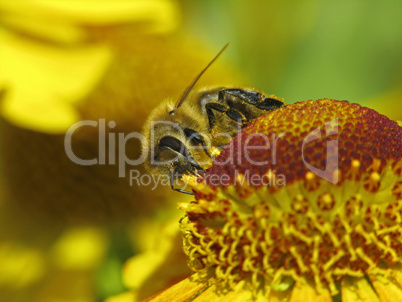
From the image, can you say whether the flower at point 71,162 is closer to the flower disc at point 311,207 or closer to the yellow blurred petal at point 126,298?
the yellow blurred petal at point 126,298

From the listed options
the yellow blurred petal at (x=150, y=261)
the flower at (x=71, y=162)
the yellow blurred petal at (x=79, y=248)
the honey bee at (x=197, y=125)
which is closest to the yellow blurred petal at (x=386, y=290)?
the honey bee at (x=197, y=125)

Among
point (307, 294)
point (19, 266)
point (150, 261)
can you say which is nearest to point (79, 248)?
point (19, 266)

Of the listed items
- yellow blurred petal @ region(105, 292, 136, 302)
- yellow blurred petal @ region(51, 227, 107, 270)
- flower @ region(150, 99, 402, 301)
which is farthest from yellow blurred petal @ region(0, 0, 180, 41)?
flower @ region(150, 99, 402, 301)

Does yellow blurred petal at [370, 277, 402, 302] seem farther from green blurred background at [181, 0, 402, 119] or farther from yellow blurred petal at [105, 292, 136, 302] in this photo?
green blurred background at [181, 0, 402, 119]

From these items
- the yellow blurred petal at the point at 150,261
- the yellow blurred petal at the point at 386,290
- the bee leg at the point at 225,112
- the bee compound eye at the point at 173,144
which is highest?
the bee leg at the point at 225,112

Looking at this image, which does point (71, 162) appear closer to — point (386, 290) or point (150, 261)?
point (150, 261)

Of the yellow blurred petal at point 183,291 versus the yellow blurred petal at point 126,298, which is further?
the yellow blurred petal at point 126,298
